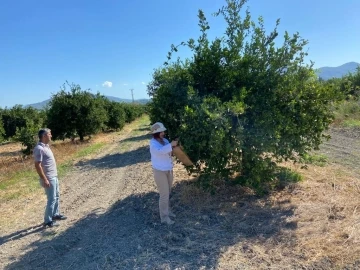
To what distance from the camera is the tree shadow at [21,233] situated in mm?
5445

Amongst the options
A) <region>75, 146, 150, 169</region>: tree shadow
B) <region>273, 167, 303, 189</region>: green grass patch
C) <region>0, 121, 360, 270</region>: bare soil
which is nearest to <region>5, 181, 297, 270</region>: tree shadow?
<region>0, 121, 360, 270</region>: bare soil

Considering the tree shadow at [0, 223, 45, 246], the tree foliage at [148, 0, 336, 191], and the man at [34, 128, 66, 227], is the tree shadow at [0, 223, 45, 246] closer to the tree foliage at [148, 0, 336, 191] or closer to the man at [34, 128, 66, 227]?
the man at [34, 128, 66, 227]

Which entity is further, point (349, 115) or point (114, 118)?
point (114, 118)

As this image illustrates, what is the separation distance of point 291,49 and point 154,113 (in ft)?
10.2

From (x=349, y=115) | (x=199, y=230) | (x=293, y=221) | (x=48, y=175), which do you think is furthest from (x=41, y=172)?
(x=349, y=115)

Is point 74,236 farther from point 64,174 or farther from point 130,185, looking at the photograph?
point 64,174

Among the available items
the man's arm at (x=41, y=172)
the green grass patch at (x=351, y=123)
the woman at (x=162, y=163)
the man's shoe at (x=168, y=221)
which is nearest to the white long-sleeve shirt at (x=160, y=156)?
the woman at (x=162, y=163)

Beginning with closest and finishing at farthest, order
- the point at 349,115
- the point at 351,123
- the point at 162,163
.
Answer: the point at 162,163
the point at 351,123
the point at 349,115

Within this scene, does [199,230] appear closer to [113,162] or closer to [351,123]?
[113,162]

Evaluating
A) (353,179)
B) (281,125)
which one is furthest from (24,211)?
(353,179)

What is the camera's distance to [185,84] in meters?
6.27

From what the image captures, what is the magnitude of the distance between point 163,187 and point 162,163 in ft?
1.42

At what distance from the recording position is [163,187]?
525cm

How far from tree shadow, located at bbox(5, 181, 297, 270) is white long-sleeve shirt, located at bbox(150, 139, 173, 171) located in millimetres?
1032
